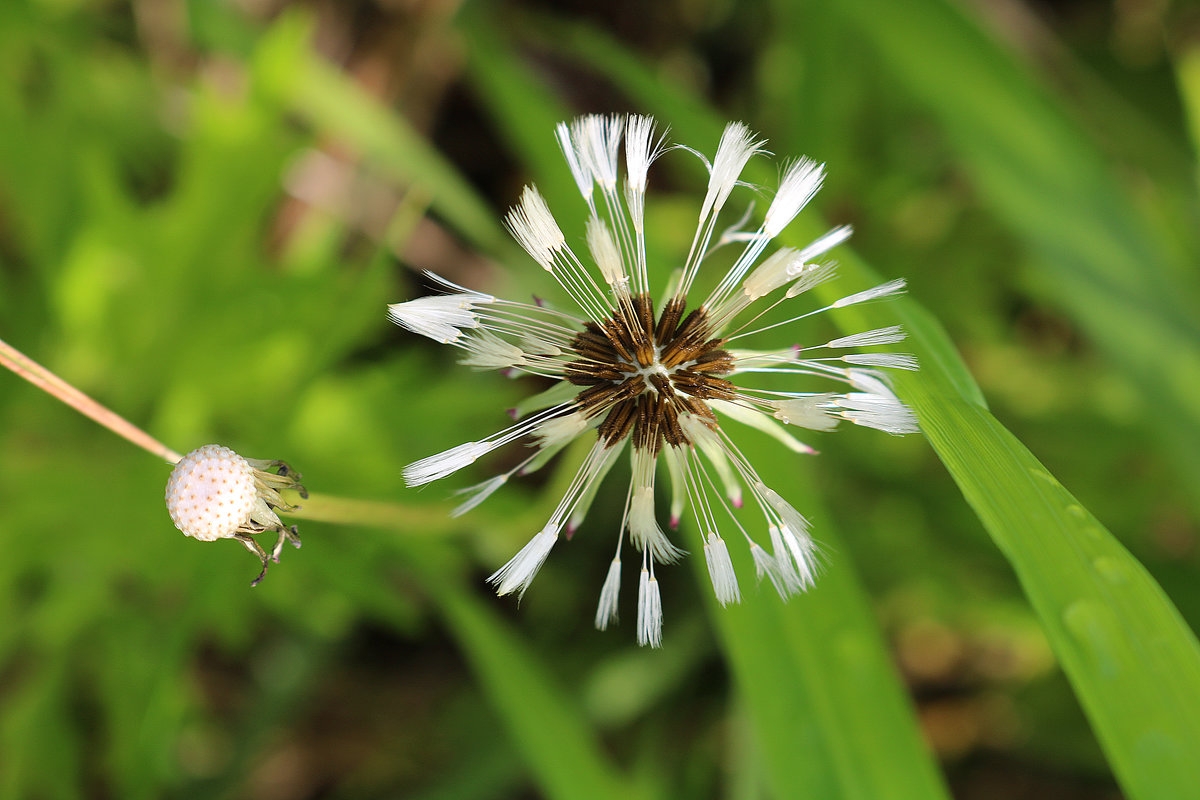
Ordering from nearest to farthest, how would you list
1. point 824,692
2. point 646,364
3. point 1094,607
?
point 1094,607
point 646,364
point 824,692

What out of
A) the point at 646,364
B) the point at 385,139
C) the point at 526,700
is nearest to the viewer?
the point at 646,364

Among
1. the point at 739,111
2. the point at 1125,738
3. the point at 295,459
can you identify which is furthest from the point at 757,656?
the point at 739,111

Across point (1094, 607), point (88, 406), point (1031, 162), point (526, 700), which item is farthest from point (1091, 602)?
point (1031, 162)

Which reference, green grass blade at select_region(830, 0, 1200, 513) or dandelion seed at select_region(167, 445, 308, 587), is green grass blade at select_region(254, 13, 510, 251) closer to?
green grass blade at select_region(830, 0, 1200, 513)

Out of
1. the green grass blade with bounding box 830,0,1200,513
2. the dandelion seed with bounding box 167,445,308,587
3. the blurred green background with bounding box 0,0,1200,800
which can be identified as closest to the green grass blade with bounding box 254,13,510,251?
the blurred green background with bounding box 0,0,1200,800

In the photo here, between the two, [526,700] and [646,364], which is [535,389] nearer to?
[526,700]

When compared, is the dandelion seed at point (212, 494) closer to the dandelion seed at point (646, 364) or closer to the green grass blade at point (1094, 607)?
the dandelion seed at point (646, 364)

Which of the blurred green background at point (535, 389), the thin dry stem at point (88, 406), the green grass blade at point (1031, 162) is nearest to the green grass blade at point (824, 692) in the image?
the blurred green background at point (535, 389)
